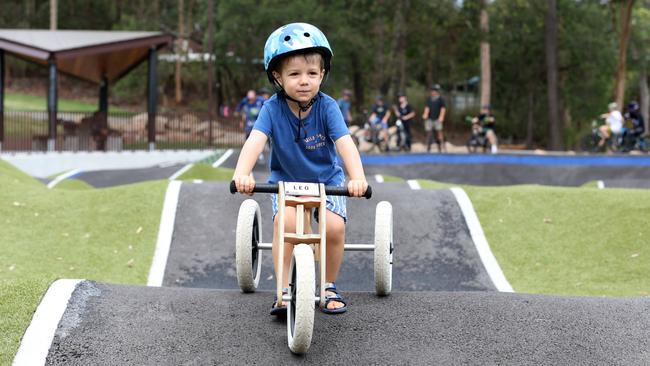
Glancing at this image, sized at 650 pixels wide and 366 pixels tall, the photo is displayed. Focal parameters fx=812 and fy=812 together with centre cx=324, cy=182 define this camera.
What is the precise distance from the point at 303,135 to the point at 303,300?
1.28 metres

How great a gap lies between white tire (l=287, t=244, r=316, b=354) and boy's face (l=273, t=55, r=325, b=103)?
1.02 meters

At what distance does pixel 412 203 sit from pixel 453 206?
58 cm

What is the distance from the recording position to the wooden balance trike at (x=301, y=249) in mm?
4605

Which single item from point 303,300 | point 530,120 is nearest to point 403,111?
point 303,300

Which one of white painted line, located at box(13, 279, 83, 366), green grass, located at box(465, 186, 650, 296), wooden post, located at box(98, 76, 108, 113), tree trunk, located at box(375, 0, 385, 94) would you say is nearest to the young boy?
white painted line, located at box(13, 279, 83, 366)

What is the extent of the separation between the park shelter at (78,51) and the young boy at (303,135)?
67.9 ft

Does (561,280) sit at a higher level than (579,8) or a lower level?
lower

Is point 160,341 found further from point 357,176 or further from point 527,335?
point 527,335

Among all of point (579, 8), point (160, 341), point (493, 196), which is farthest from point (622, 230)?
point (579, 8)

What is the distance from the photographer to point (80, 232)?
10148mm

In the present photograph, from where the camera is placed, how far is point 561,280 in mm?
9172

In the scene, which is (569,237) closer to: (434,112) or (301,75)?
(301,75)

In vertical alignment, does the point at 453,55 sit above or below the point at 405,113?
above

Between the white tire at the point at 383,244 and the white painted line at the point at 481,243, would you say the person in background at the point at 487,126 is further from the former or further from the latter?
the white tire at the point at 383,244
